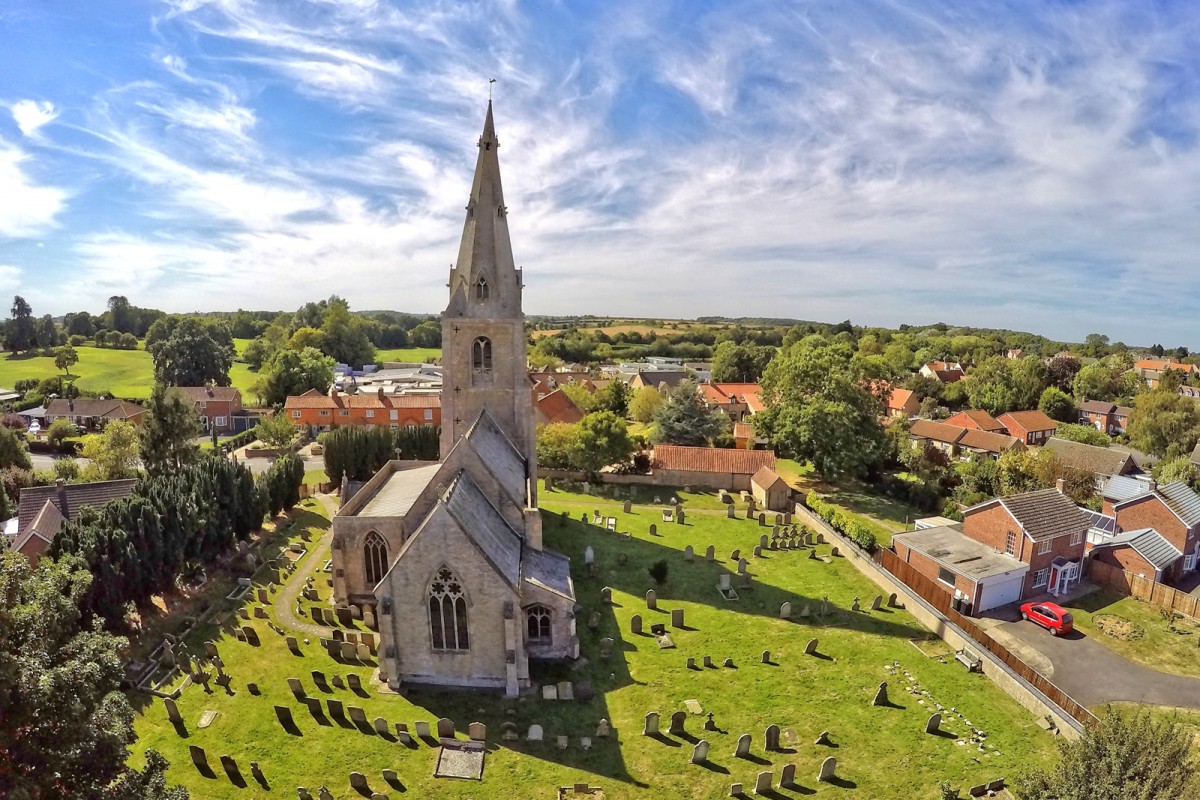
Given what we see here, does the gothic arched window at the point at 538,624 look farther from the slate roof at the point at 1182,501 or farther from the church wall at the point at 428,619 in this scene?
the slate roof at the point at 1182,501

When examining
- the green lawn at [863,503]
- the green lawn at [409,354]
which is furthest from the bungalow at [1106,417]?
the green lawn at [409,354]

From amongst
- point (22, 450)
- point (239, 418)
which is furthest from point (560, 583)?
point (239, 418)

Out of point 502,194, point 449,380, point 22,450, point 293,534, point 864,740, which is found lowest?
point 864,740

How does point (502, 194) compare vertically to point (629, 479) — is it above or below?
above

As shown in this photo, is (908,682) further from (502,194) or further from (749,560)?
(502,194)

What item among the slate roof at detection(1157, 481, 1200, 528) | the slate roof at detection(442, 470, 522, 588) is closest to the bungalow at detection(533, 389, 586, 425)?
the slate roof at detection(442, 470, 522, 588)

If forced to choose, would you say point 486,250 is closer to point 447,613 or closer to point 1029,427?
point 447,613
